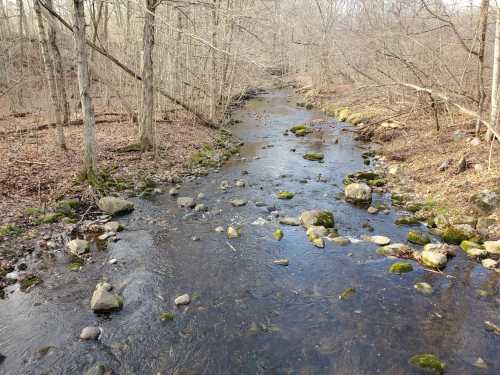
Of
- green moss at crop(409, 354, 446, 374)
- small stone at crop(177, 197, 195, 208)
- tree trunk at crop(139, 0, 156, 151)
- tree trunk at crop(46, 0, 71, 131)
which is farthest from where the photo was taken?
tree trunk at crop(46, 0, 71, 131)

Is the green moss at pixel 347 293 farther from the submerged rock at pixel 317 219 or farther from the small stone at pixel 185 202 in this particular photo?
the small stone at pixel 185 202

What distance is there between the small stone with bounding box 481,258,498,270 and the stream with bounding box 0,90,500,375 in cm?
11

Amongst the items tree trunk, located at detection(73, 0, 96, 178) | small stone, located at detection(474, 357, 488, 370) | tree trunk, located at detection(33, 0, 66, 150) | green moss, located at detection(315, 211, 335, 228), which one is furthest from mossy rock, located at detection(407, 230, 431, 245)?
tree trunk, located at detection(33, 0, 66, 150)

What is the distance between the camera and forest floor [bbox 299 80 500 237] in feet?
32.0

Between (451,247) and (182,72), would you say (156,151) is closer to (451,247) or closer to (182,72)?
(182,72)

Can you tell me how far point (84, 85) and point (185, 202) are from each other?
395cm

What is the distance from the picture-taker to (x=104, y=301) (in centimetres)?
575

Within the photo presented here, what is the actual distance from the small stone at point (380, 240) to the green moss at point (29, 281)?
6642 mm

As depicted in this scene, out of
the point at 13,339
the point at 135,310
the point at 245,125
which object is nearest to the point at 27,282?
the point at 13,339

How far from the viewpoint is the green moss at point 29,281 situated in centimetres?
624

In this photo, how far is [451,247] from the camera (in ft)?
25.1

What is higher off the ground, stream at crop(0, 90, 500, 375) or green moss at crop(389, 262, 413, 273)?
green moss at crop(389, 262, 413, 273)

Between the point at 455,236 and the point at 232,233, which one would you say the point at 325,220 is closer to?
the point at 232,233

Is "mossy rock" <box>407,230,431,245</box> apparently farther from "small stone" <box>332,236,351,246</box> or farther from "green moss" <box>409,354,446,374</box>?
"green moss" <box>409,354,446,374</box>
